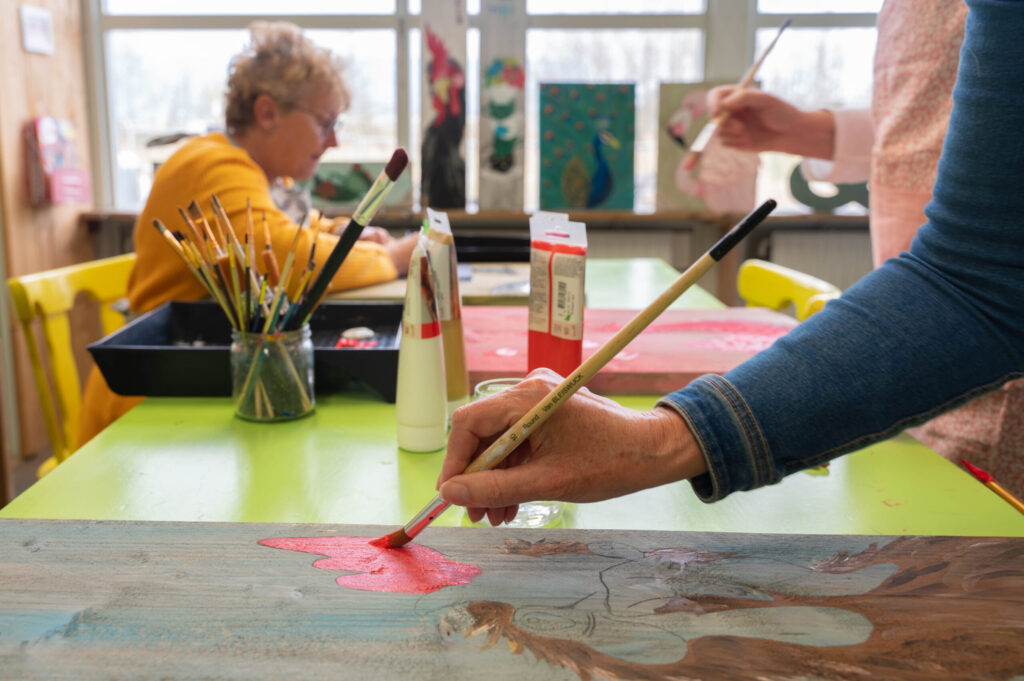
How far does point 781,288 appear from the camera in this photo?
72.0 inches

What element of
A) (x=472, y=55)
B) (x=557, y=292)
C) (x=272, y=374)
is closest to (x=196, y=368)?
(x=272, y=374)

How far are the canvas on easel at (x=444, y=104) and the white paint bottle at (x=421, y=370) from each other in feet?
7.79

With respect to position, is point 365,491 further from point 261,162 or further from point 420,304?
point 261,162

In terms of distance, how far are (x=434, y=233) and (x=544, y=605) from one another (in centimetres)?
47

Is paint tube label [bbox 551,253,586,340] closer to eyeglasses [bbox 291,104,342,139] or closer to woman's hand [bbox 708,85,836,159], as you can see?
woman's hand [bbox 708,85,836,159]

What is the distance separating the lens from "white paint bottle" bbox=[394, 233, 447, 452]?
0.87 m

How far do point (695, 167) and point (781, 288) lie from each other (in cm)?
146

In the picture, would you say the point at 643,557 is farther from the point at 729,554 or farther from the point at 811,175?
the point at 811,175

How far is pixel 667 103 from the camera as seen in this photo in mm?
3188

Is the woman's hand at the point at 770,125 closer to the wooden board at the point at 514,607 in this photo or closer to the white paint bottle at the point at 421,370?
the white paint bottle at the point at 421,370

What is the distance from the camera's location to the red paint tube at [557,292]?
2.65ft

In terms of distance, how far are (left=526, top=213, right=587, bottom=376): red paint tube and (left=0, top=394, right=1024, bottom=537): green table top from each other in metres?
0.16

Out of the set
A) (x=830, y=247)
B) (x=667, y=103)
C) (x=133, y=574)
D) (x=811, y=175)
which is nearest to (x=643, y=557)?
(x=133, y=574)

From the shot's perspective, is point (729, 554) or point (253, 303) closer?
point (729, 554)
